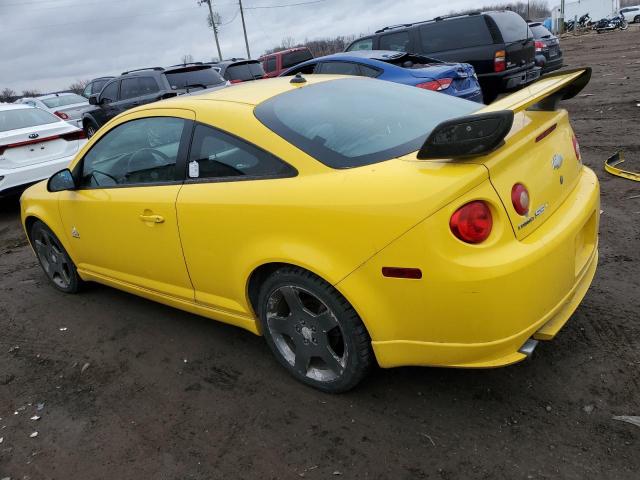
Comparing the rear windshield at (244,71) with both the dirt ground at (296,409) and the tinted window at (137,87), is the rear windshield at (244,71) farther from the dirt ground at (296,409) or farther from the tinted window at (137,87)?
the dirt ground at (296,409)

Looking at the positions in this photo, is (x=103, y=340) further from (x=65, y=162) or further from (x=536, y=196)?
(x=65, y=162)

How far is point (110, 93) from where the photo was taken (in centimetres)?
1207

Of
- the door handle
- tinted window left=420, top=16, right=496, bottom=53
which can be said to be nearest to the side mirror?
the door handle

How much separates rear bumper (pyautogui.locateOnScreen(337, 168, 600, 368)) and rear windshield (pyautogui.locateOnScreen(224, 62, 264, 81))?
1103 centimetres

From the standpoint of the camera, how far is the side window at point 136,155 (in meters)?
3.16

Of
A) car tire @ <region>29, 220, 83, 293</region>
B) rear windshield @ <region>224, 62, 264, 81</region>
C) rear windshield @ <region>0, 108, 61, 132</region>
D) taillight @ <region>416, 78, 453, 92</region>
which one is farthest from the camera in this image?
rear windshield @ <region>224, 62, 264, 81</region>

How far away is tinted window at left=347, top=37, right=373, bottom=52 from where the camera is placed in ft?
36.8

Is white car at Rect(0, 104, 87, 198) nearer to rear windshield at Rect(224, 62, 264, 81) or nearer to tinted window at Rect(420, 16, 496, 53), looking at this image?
rear windshield at Rect(224, 62, 264, 81)

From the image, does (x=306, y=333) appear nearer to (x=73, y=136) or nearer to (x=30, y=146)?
(x=30, y=146)

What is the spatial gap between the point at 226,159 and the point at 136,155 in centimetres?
95

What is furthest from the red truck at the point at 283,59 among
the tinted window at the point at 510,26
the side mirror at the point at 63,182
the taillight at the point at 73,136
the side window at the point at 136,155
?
the side window at the point at 136,155

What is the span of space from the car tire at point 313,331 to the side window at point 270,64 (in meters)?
12.7

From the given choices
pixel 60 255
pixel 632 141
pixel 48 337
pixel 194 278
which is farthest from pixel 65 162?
pixel 632 141

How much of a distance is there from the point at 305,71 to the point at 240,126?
6.81m
